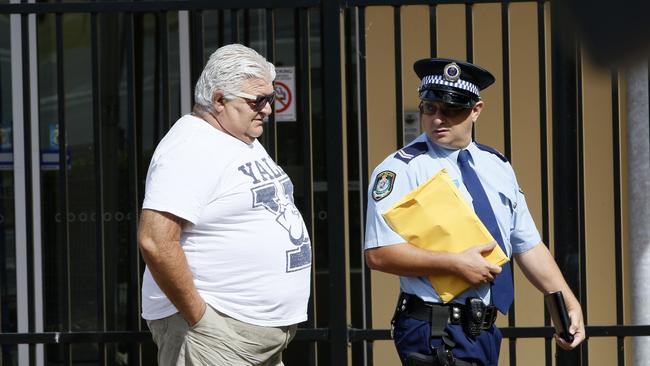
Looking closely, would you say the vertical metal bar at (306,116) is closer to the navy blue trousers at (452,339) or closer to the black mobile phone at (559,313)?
the navy blue trousers at (452,339)

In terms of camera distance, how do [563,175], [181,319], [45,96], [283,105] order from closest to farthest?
[181,319]
[563,175]
[283,105]
[45,96]

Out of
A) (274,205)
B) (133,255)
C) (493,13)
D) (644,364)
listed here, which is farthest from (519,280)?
(274,205)

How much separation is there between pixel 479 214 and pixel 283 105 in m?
2.27

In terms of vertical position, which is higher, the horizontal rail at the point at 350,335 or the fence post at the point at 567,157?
the fence post at the point at 567,157

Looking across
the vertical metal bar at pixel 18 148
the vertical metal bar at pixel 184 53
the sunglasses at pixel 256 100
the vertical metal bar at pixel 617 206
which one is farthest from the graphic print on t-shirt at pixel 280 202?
the vertical metal bar at pixel 18 148

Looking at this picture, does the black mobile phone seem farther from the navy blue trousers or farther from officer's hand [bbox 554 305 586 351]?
the navy blue trousers

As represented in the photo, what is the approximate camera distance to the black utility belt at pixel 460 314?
328cm

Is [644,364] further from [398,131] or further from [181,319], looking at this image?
[181,319]

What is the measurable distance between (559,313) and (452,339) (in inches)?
15.6

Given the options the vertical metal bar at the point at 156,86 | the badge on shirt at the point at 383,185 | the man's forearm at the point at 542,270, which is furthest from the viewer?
the vertical metal bar at the point at 156,86

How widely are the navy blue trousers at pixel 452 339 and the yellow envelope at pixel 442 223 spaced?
11cm

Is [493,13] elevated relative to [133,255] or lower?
elevated

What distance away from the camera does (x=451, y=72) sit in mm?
3436

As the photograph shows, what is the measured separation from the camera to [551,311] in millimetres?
3445
